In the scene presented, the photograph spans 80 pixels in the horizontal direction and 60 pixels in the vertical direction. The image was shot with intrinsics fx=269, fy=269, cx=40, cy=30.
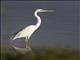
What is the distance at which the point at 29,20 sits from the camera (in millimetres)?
1686

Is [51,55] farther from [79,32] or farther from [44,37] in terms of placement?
[79,32]

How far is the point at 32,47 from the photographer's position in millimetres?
1565

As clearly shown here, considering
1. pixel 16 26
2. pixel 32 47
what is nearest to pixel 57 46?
pixel 32 47

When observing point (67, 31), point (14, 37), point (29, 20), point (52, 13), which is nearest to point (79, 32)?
point (67, 31)

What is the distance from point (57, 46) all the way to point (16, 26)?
28 centimetres

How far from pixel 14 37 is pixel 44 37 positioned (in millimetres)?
219

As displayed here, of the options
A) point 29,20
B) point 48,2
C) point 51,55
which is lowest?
point 51,55

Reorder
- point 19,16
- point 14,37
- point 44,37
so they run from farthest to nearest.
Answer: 1. point 19,16
2. point 44,37
3. point 14,37

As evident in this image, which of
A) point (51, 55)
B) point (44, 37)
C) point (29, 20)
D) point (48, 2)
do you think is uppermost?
point (48, 2)

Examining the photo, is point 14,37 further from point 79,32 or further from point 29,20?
point 79,32

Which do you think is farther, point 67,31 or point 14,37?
point 67,31

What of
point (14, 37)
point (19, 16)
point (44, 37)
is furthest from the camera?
point (19, 16)

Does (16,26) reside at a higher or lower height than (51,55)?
higher

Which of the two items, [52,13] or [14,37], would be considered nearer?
[14,37]
